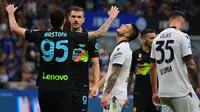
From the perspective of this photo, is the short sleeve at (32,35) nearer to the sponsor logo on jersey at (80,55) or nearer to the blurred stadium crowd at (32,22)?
the sponsor logo on jersey at (80,55)

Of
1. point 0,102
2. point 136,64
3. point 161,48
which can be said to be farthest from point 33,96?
point 161,48

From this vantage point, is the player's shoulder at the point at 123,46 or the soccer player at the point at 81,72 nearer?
the soccer player at the point at 81,72

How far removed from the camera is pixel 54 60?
30.7 feet

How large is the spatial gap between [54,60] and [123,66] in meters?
2.72

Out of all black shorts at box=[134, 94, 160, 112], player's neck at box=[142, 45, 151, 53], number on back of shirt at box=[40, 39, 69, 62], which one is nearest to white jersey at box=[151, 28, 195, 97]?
number on back of shirt at box=[40, 39, 69, 62]

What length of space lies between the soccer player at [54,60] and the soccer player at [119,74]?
2.09 meters

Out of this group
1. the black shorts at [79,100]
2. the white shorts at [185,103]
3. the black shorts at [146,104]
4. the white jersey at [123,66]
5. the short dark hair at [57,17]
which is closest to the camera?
the short dark hair at [57,17]

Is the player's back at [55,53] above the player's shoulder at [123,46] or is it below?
below

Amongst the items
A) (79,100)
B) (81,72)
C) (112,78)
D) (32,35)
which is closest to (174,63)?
(81,72)

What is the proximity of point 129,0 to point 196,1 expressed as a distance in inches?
124

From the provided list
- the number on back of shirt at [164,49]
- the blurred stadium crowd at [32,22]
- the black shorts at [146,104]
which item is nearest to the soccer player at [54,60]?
the number on back of shirt at [164,49]

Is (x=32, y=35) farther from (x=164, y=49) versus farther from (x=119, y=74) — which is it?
(x=119, y=74)

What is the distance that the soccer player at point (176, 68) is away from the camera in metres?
9.87

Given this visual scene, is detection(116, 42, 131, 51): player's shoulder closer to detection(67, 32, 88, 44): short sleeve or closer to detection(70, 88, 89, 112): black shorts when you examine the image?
detection(70, 88, 89, 112): black shorts
